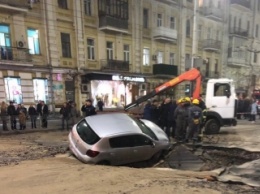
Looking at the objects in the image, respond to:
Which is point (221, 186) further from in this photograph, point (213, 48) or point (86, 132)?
point (213, 48)

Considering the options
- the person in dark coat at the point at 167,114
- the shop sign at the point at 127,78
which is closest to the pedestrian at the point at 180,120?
the person in dark coat at the point at 167,114

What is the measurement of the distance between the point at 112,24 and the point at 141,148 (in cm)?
1659

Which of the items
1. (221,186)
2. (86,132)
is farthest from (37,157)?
(221,186)

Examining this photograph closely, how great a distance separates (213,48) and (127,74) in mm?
13831

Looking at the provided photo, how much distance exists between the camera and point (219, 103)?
11.4 m

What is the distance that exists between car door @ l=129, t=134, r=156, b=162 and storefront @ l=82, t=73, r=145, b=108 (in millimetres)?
14270

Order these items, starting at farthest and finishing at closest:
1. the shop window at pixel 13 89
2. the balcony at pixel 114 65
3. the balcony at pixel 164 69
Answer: the balcony at pixel 164 69 → the balcony at pixel 114 65 → the shop window at pixel 13 89

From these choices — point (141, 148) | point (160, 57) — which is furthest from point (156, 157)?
point (160, 57)

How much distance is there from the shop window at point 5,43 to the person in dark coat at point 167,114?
11.3 meters

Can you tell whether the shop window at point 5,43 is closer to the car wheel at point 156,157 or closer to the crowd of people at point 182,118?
the crowd of people at point 182,118

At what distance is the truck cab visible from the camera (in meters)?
11.3

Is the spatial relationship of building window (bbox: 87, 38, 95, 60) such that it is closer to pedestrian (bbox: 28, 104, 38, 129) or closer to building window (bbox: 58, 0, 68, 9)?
building window (bbox: 58, 0, 68, 9)

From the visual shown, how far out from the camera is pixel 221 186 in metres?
4.67

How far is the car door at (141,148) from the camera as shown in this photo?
6.67m
